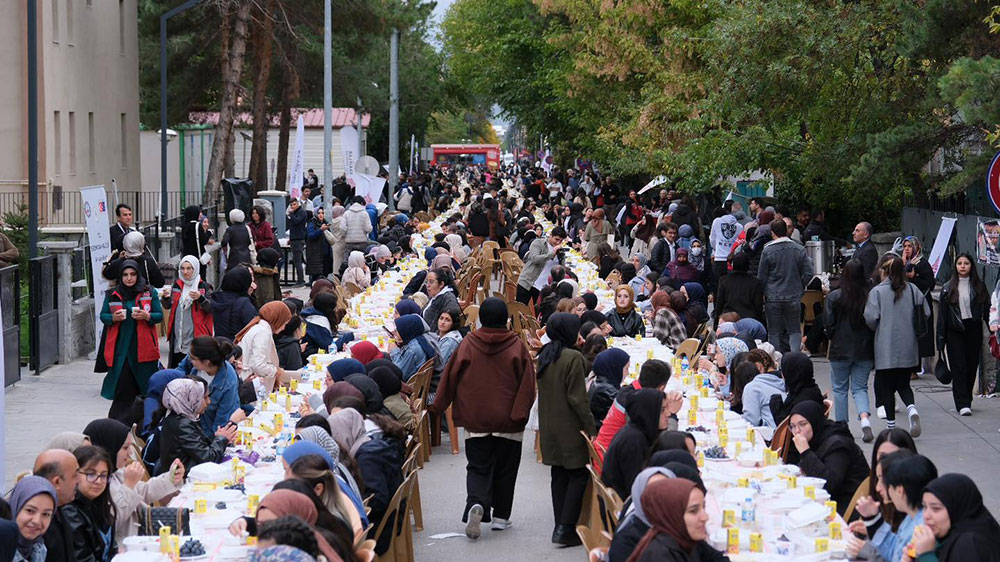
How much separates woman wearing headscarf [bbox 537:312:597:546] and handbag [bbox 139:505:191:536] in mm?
3052

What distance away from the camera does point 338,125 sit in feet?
237

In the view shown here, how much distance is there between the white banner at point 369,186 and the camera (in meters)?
32.8

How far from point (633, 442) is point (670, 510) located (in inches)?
89.7

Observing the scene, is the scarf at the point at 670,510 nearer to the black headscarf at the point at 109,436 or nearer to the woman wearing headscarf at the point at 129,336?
the black headscarf at the point at 109,436

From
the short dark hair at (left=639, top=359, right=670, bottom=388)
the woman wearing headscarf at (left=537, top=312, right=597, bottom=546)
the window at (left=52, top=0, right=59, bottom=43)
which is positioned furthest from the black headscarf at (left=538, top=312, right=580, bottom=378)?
the window at (left=52, top=0, right=59, bottom=43)

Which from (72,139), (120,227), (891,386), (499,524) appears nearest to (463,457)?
(499,524)

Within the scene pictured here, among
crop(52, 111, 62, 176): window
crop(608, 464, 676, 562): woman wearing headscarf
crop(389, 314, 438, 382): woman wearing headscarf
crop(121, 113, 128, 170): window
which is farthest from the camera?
crop(121, 113, 128, 170): window

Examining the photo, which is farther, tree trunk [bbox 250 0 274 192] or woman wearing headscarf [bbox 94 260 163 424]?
tree trunk [bbox 250 0 274 192]

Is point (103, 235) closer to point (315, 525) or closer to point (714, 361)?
point (714, 361)

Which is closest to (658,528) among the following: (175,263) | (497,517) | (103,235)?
(497,517)

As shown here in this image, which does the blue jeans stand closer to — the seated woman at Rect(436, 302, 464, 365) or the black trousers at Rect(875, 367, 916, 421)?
the black trousers at Rect(875, 367, 916, 421)

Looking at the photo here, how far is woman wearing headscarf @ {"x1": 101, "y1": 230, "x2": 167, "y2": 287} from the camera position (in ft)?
46.3

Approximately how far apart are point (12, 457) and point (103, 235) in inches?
206

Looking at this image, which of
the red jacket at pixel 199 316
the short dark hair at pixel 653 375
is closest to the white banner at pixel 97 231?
the red jacket at pixel 199 316
